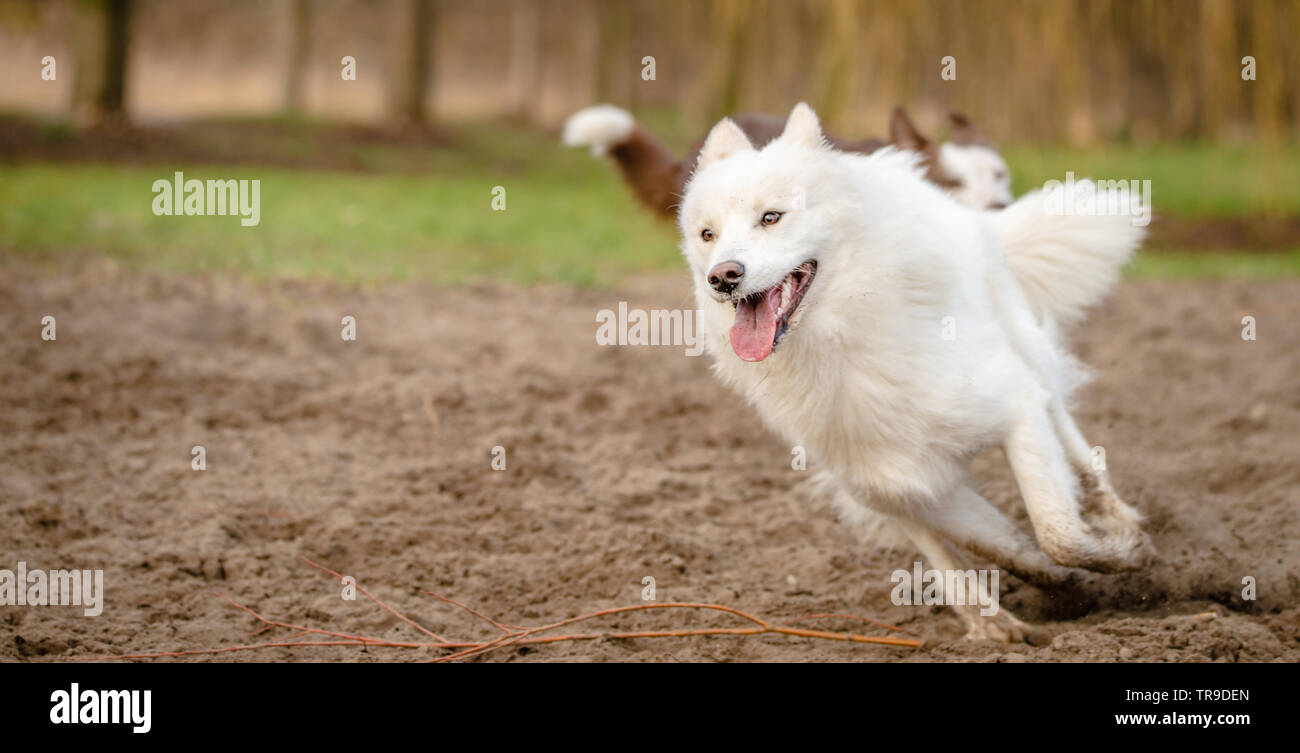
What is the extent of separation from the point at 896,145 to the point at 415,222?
672cm

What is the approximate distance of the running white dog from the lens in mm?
3385

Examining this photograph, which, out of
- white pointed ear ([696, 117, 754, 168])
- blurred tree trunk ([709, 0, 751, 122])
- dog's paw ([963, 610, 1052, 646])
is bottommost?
dog's paw ([963, 610, 1052, 646])

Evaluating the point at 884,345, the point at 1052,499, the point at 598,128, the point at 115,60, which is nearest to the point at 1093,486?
the point at 1052,499

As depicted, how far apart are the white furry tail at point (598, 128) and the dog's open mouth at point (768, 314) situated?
271 cm

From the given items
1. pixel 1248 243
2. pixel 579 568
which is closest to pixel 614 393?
pixel 579 568

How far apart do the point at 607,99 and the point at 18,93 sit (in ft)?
37.3

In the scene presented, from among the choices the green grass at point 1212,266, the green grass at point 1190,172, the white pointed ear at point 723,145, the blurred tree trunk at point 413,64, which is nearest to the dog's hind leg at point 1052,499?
the white pointed ear at point 723,145

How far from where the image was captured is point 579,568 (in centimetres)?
431

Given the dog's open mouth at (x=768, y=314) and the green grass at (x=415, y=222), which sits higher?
the green grass at (x=415, y=222)

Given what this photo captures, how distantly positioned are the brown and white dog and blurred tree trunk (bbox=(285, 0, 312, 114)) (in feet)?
56.7

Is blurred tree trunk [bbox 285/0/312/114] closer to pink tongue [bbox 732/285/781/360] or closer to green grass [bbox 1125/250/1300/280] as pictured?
green grass [bbox 1125/250/1300/280]

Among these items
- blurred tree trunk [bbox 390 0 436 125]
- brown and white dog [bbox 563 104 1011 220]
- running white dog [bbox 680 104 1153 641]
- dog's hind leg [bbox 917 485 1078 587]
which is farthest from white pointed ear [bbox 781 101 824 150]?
blurred tree trunk [bbox 390 0 436 125]

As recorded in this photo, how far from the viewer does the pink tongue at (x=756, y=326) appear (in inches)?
130

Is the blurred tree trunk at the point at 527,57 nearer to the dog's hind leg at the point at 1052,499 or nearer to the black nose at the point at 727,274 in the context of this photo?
the dog's hind leg at the point at 1052,499
